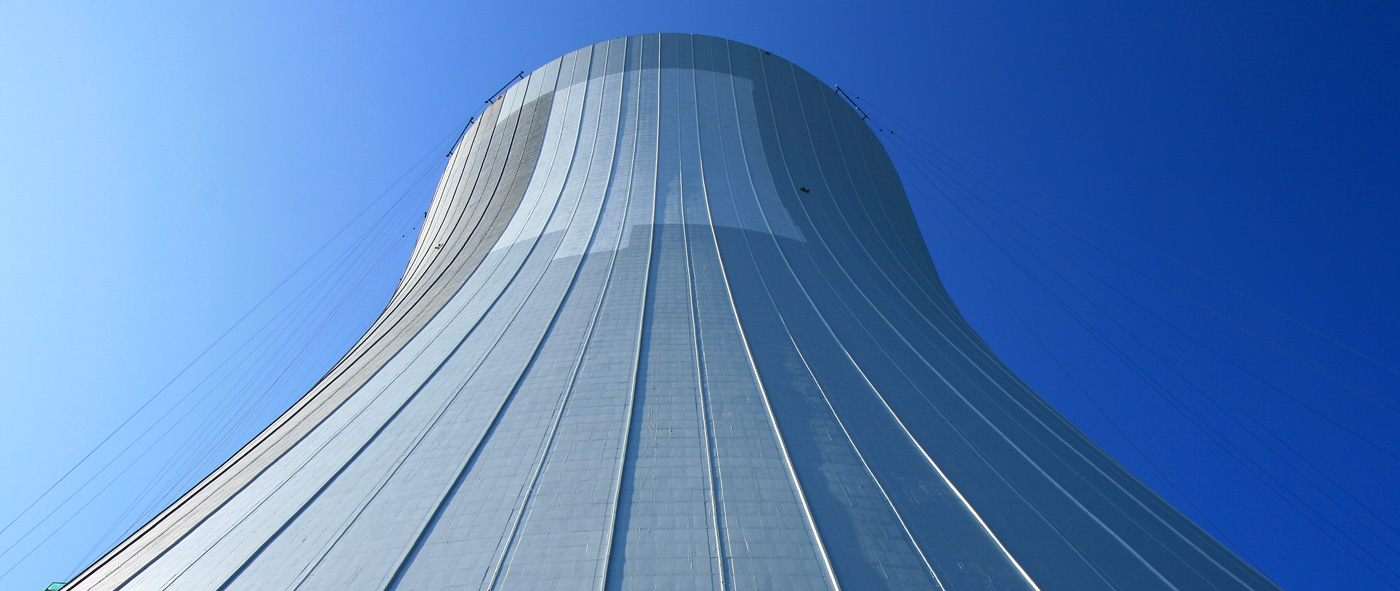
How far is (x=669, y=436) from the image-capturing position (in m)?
3.99

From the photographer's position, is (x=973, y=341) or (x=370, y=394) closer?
(x=370, y=394)

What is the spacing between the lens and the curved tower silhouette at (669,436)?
10.7 ft

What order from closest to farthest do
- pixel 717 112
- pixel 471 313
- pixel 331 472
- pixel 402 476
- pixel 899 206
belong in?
pixel 402 476 → pixel 331 472 → pixel 471 313 → pixel 717 112 → pixel 899 206

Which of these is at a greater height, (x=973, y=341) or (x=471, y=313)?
(x=471, y=313)

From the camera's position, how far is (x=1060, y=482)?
4.38 meters

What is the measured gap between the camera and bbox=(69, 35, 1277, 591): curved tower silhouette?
3.28 metres

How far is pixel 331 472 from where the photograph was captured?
414cm

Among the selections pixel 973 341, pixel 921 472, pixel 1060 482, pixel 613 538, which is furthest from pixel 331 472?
pixel 973 341

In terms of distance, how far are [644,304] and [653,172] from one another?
95.7 inches

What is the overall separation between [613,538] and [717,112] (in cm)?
634

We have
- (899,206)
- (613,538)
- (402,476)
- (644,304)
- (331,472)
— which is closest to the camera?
(613,538)

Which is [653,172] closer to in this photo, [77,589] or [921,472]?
[921,472]

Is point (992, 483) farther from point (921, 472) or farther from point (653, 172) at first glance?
point (653, 172)

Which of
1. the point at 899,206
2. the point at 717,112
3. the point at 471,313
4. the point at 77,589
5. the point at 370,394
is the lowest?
the point at 77,589
